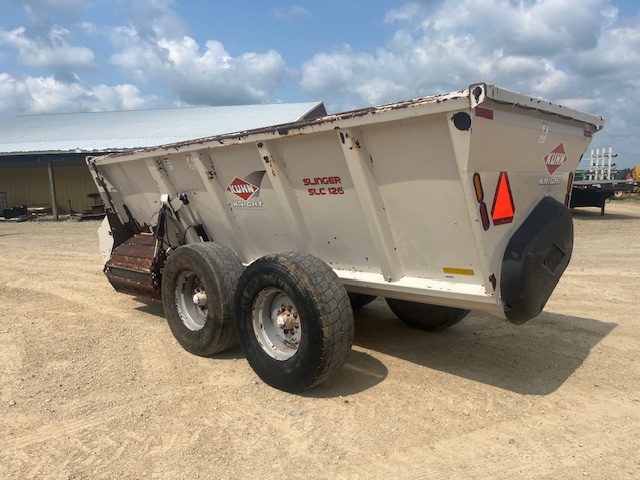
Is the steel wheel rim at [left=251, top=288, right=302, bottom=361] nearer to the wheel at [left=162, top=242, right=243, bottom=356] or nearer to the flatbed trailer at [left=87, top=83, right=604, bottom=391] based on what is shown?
the flatbed trailer at [left=87, top=83, right=604, bottom=391]

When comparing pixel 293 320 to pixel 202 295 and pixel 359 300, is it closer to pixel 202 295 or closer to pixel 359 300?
→ pixel 202 295

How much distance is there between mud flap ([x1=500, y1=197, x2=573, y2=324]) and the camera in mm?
3324

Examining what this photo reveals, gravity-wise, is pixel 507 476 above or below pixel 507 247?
below

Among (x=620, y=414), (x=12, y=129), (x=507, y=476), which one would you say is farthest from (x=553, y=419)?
(x=12, y=129)

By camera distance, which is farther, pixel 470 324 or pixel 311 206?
pixel 470 324

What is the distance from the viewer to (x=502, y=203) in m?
3.36

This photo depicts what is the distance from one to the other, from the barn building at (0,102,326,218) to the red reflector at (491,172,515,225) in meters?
18.6

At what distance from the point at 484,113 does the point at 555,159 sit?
1.35 meters

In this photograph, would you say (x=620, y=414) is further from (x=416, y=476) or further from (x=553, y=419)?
(x=416, y=476)

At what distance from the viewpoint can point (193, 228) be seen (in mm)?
5602

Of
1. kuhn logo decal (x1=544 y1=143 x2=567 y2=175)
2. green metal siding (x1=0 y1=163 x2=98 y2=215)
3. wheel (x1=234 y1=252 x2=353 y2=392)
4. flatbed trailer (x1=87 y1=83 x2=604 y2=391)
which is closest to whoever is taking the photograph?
flatbed trailer (x1=87 y1=83 x2=604 y2=391)

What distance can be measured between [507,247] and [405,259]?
30.0 inches

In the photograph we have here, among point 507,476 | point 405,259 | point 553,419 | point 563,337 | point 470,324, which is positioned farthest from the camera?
point 470,324

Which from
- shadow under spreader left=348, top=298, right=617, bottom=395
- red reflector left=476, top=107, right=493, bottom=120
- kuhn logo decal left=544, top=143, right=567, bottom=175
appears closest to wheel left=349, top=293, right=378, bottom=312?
shadow under spreader left=348, top=298, right=617, bottom=395
